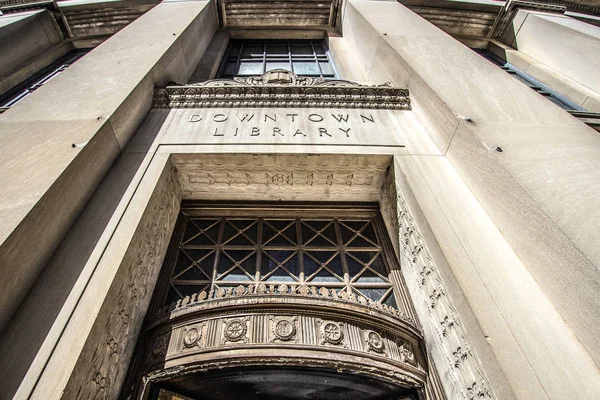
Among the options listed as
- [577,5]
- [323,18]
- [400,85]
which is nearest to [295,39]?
[323,18]

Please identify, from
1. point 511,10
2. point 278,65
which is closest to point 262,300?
point 278,65

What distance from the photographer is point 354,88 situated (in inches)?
177

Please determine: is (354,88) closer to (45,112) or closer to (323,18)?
(45,112)

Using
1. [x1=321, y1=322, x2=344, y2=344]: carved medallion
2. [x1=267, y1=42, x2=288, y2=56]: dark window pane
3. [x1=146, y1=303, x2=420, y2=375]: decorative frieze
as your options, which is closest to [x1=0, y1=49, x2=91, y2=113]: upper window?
[x1=267, y1=42, x2=288, y2=56]: dark window pane

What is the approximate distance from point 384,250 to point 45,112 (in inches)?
166

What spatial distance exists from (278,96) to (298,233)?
1905 mm

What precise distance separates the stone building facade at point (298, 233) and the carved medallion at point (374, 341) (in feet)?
0.06

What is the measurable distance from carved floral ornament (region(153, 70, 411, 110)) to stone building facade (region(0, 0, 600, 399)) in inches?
1.2

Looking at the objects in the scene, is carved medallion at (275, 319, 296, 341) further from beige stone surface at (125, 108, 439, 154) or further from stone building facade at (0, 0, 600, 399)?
beige stone surface at (125, 108, 439, 154)

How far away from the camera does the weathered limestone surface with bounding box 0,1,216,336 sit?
231 centimetres

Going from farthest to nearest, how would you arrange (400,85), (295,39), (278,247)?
(295,39) → (400,85) → (278,247)

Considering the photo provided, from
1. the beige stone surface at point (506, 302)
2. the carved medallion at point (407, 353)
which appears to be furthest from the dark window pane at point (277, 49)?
the carved medallion at point (407, 353)

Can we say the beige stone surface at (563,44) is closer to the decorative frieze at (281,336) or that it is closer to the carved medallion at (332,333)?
the decorative frieze at (281,336)

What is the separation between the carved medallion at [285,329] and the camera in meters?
2.79
